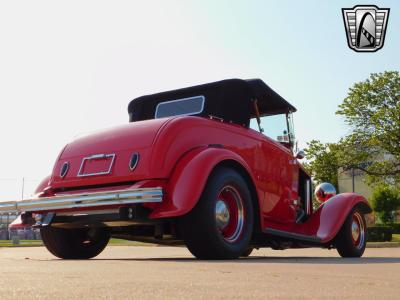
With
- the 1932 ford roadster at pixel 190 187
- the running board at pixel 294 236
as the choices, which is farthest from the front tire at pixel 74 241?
the running board at pixel 294 236

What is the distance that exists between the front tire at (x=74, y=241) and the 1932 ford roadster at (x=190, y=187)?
0.01 metres

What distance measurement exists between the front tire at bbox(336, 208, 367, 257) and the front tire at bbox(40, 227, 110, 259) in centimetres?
343

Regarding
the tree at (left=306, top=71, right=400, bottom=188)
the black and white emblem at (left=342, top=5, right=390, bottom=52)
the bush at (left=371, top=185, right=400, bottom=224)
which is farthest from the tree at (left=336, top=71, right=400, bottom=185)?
the bush at (left=371, top=185, right=400, bottom=224)

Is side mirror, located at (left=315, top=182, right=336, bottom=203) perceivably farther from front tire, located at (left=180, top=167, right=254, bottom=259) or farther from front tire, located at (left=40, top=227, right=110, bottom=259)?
front tire, located at (left=40, top=227, right=110, bottom=259)

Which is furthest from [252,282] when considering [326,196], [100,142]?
[326,196]

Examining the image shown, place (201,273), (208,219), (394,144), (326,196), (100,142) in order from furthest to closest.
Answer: (394,144) < (326,196) < (100,142) < (208,219) < (201,273)

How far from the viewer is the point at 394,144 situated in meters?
30.2

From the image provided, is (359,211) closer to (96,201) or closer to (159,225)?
(159,225)

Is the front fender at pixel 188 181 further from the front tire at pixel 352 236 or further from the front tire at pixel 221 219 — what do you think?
the front tire at pixel 352 236

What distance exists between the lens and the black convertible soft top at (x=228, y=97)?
718 cm

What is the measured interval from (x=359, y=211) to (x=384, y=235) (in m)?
17.2

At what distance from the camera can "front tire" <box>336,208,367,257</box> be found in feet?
27.1

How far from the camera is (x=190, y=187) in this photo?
550 centimetres

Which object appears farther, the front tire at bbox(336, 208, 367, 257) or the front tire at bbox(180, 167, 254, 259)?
the front tire at bbox(336, 208, 367, 257)
